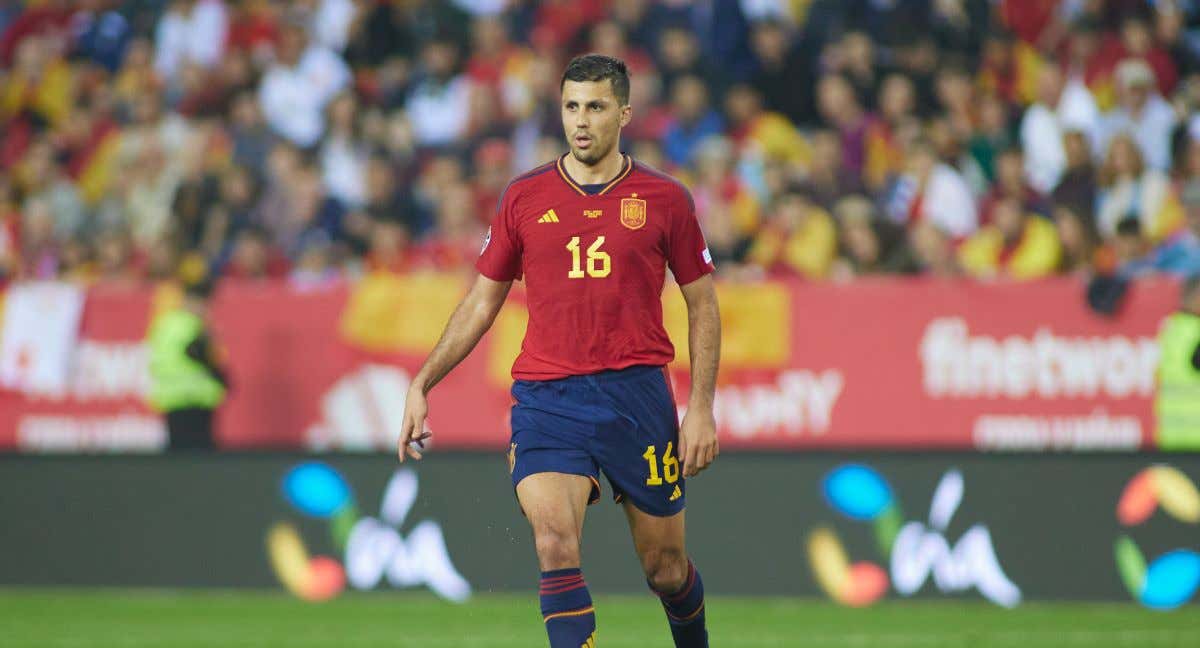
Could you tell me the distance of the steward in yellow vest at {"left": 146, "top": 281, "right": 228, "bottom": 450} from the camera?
13391mm

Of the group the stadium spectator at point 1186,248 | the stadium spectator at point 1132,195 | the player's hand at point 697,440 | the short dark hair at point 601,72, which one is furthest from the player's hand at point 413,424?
the stadium spectator at point 1132,195

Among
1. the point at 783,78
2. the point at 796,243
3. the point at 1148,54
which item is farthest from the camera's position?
the point at 783,78

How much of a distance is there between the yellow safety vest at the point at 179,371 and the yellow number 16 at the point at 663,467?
287 inches

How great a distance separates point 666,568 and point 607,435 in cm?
54

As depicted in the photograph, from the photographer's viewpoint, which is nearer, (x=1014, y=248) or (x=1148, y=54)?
(x=1014, y=248)

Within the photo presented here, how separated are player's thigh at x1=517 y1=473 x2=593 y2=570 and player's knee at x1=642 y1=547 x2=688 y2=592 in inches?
14.4

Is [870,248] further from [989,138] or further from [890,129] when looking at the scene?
[890,129]

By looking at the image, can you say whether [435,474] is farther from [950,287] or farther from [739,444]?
[950,287]

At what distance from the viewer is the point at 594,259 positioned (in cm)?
655

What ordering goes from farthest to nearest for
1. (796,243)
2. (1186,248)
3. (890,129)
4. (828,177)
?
(890,129) < (828,177) < (796,243) < (1186,248)

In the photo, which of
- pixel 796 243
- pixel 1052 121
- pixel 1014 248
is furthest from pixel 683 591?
pixel 1052 121

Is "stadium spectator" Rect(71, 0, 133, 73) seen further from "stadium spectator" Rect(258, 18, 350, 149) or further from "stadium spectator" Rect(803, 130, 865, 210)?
"stadium spectator" Rect(803, 130, 865, 210)

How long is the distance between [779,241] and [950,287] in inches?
67.4

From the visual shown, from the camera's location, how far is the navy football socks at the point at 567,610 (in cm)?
627
